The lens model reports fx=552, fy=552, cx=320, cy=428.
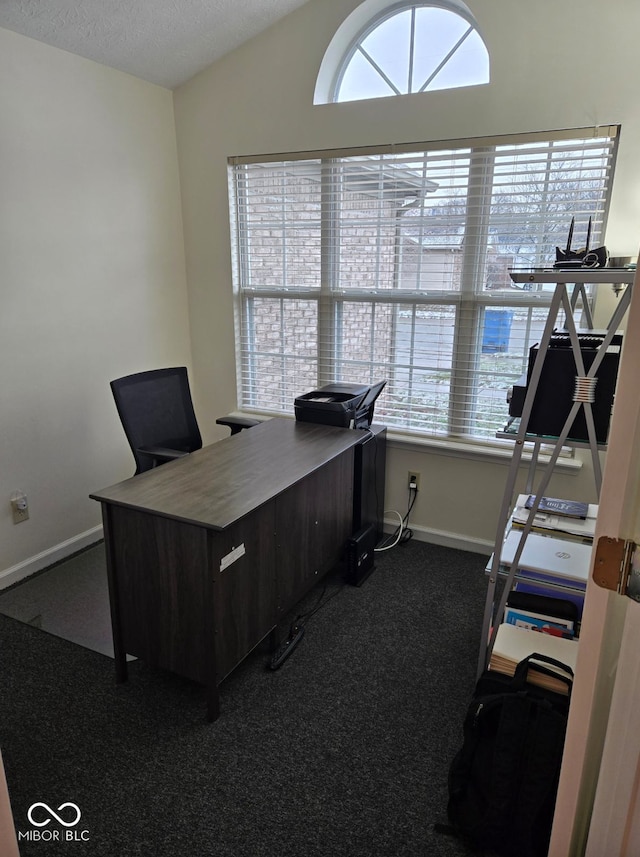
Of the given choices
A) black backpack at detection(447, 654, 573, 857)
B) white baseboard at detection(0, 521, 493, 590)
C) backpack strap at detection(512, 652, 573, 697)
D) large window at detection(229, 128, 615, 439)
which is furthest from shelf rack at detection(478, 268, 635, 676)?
white baseboard at detection(0, 521, 493, 590)

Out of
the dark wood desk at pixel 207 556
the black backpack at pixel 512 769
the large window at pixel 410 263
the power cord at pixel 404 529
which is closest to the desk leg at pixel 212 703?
the dark wood desk at pixel 207 556

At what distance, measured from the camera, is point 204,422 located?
3926 mm

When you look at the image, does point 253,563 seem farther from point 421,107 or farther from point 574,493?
point 421,107

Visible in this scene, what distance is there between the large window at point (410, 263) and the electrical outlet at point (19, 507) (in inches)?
58.2

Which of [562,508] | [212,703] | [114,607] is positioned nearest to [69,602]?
[114,607]

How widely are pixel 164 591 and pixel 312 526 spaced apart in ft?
2.45

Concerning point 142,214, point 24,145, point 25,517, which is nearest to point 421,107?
point 142,214

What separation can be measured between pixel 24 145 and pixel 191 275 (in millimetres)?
1227

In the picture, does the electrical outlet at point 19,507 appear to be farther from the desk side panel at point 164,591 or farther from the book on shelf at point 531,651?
the book on shelf at point 531,651

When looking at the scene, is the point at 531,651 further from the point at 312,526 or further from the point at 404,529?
the point at 404,529

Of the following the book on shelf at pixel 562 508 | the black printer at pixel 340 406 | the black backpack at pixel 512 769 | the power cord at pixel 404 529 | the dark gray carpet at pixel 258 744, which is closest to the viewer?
the black backpack at pixel 512 769

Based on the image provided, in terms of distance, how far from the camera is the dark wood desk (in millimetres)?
1874

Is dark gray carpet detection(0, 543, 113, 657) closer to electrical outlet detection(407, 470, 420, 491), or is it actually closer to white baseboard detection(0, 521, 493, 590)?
white baseboard detection(0, 521, 493, 590)

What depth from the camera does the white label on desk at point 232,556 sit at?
188cm
